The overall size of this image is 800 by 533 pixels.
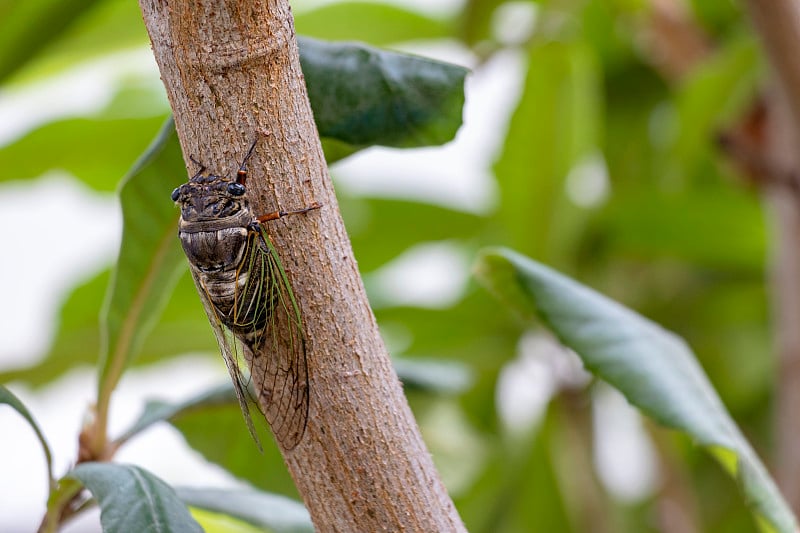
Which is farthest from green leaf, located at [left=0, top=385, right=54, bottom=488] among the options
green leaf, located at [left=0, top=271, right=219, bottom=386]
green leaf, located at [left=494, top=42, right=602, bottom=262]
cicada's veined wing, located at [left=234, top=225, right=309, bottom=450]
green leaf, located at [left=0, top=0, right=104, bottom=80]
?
green leaf, located at [left=494, top=42, right=602, bottom=262]

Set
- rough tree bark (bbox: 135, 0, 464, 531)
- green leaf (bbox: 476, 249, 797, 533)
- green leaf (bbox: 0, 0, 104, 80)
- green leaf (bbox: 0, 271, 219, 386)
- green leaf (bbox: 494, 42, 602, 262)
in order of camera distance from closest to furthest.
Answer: rough tree bark (bbox: 135, 0, 464, 531) → green leaf (bbox: 476, 249, 797, 533) → green leaf (bbox: 0, 0, 104, 80) → green leaf (bbox: 494, 42, 602, 262) → green leaf (bbox: 0, 271, 219, 386)

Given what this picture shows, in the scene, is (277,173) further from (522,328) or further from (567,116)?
(522,328)

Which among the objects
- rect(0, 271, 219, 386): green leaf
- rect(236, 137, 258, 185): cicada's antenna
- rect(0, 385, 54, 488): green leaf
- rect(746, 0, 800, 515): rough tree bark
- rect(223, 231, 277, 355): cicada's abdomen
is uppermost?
rect(236, 137, 258, 185): cicada's antenna

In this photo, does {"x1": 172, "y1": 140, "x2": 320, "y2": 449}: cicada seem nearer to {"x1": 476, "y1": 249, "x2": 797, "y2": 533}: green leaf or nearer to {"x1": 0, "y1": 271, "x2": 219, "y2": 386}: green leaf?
{"x1": 476, "y1": 249, "x2": 797, "y2": 533}: green leaf

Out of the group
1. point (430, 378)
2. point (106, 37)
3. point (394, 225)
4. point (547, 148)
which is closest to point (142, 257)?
point (430, 378)

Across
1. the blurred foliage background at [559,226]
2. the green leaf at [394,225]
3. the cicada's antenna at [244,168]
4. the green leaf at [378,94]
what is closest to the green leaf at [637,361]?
the green leaf at [378,94]

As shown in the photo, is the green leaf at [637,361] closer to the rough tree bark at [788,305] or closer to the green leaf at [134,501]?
the green leaf at [134,501]

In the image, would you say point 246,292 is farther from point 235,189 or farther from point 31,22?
point 31,22
